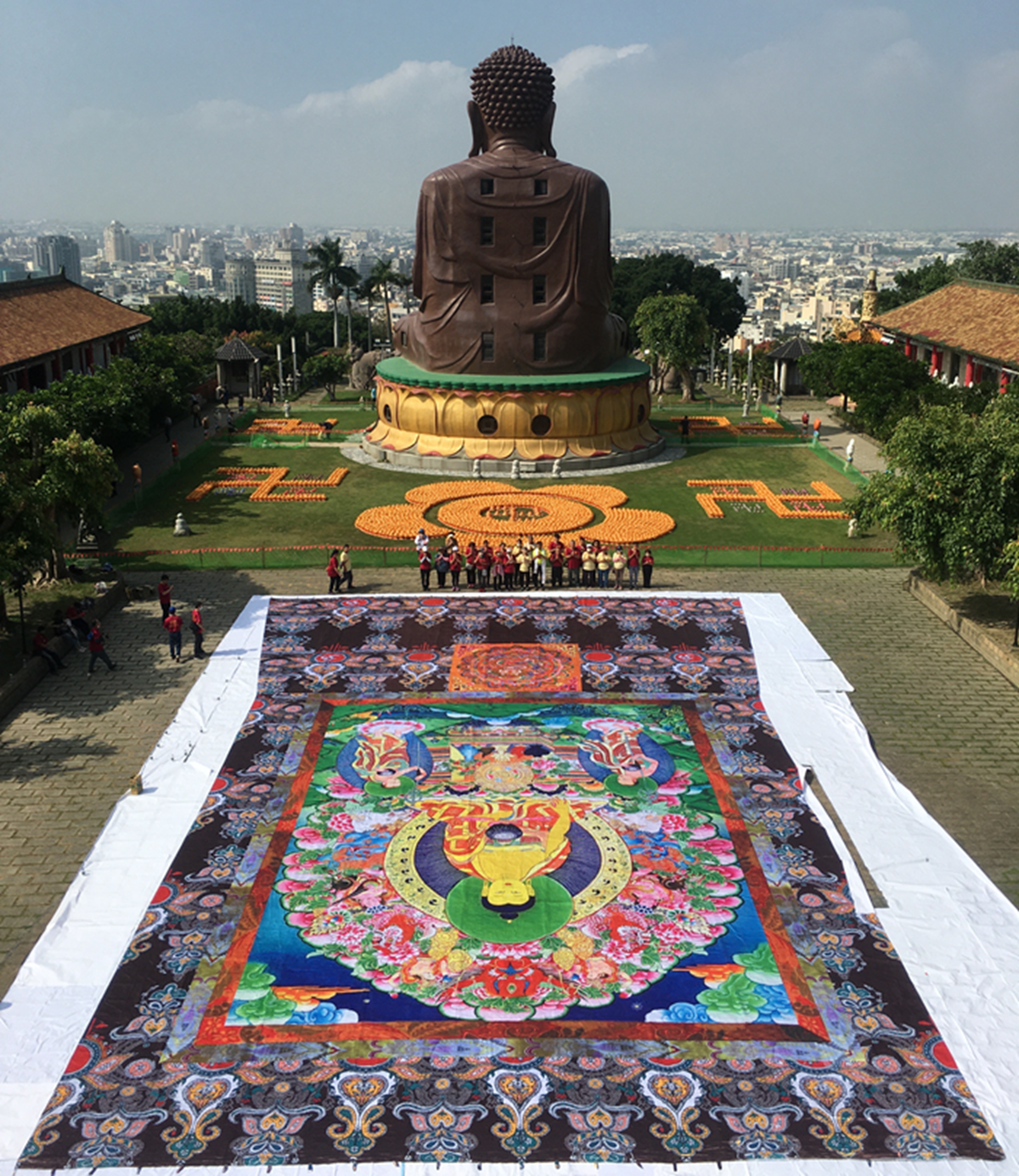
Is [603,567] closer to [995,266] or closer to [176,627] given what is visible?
[176,627]

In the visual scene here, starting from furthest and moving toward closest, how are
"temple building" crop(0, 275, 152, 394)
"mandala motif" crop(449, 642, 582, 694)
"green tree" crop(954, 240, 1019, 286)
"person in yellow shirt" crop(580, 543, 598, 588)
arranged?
"green tree" crop(954, 240, 1019, 286)
"temple building" crop(0, 275, 152, 394)
"person in yellow shirt" crop(580, 543, 598, 588)
"mandala motif" crop(449, 642, 582, 694)

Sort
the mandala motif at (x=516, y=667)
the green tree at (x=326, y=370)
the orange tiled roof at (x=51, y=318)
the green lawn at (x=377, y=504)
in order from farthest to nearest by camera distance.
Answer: the green tree at (x=326, y=370) → the orange tiled roof at (x=51, y=318) → the green lawn at (x=377, y=504) → the mandala motif at (x=516, y=667)

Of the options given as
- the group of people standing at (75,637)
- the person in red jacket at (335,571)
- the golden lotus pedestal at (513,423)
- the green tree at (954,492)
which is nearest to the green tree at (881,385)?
the golden lotus pedestal at (513,423)

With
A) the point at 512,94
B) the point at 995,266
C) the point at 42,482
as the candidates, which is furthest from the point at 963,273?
the point at 42,482

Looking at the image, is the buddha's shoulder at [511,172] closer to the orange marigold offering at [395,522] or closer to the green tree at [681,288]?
the orange marigold offering at [395,522]

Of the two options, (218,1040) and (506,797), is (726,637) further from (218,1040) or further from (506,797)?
(218,1040)

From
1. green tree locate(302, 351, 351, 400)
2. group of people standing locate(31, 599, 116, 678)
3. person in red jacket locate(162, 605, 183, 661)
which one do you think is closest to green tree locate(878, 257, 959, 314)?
green tree locate(302, 351, 351, 400)

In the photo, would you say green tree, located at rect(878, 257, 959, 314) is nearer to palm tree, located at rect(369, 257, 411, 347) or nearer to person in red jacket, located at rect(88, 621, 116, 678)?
palm tree, located at rect(369, 257, 411, 347)
